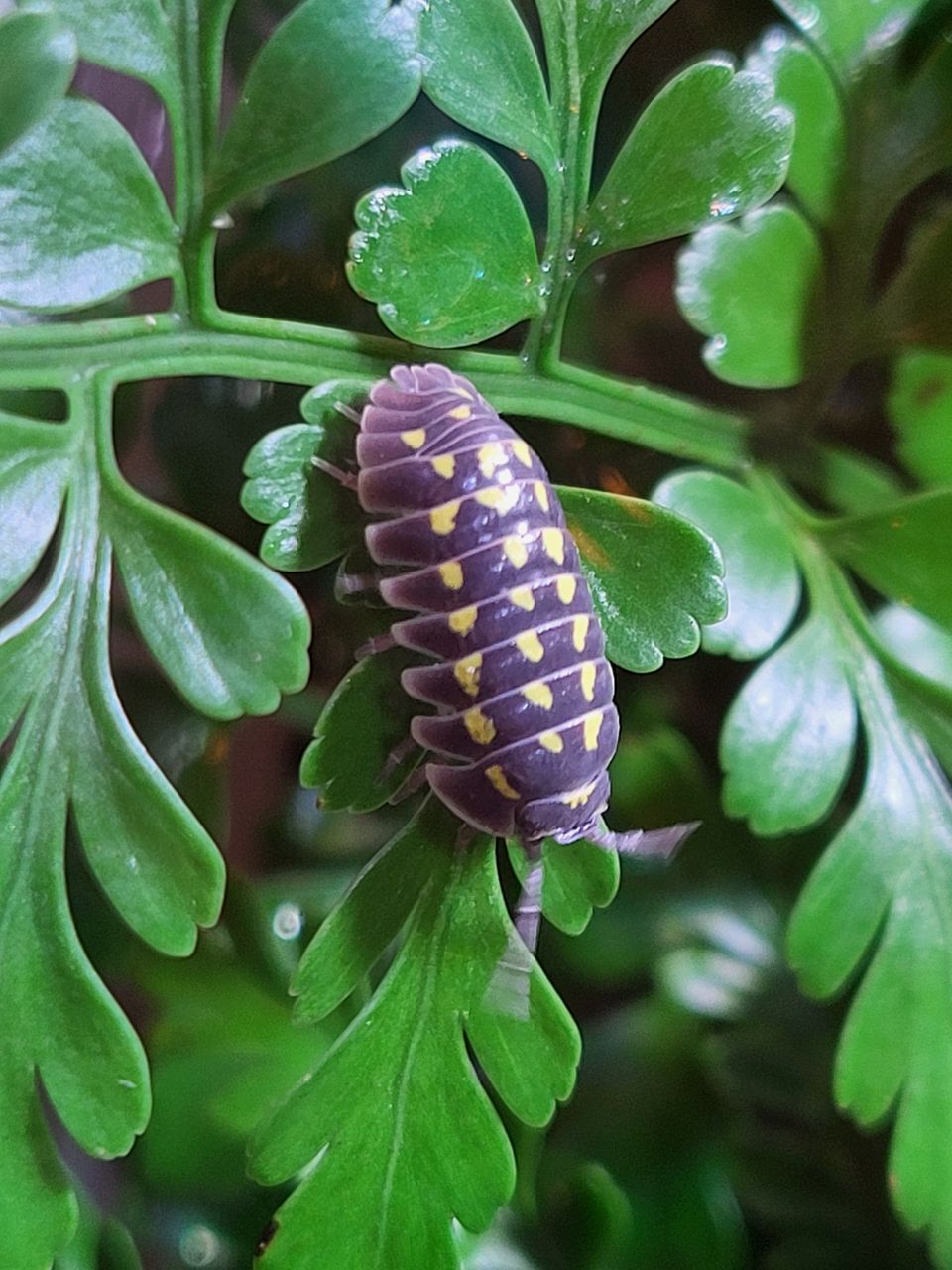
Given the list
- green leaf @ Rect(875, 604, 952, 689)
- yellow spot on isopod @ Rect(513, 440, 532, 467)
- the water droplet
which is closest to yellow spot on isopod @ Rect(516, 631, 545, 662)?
yellow spot on isopod @ Rect(513, 440, 532, 467)

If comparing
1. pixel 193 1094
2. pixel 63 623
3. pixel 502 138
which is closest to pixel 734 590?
pixel 502 138

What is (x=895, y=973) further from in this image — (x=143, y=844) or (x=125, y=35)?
(x=125, y=35)

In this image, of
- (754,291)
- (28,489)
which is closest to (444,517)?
(28,489)

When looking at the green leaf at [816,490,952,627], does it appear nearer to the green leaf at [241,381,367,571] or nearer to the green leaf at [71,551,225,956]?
the green leaf at [241,381,367,571]

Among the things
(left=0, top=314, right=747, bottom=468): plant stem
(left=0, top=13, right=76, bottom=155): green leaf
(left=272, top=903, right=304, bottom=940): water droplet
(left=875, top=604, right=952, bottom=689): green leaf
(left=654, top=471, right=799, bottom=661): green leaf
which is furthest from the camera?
(left=875, top=604, right=952, bottom=689): green leaf

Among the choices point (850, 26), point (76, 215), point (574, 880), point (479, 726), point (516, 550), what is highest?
point (850, 26)

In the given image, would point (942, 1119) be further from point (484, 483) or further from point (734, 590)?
point (484, 483)
